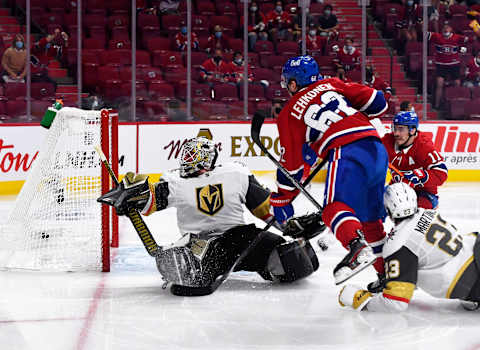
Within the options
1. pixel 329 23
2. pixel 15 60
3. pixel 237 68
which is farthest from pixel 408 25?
pixel 15 60

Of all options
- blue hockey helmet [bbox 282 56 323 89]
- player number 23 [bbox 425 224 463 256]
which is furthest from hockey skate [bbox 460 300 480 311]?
blue hockey helmet [bbox 282 56 323 89]

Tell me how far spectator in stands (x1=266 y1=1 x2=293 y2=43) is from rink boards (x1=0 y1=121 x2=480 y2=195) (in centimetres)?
102

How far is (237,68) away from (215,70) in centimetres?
25

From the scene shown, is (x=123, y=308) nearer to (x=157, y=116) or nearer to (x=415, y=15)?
(x=157, y=116)

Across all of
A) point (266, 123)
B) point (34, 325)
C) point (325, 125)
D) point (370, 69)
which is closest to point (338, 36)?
point (370, 69)

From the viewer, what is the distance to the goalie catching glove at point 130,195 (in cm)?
375

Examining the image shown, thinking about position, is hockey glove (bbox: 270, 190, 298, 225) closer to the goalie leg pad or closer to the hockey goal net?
the goalie leg pad

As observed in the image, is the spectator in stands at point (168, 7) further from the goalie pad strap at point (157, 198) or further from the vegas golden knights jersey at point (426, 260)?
the vegas golden knights jersey at point (426, 260)

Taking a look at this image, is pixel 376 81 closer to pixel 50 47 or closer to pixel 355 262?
pixel 50 47

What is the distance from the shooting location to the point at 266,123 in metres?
8.80

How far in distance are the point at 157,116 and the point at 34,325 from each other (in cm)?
543

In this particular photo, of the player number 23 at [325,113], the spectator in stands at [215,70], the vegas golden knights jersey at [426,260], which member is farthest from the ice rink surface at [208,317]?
the spectator in stands at [215,70]

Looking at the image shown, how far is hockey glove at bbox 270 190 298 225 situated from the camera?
12.2 feet

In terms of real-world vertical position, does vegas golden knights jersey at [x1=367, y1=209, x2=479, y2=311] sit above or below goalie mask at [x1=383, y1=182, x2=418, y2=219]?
below
